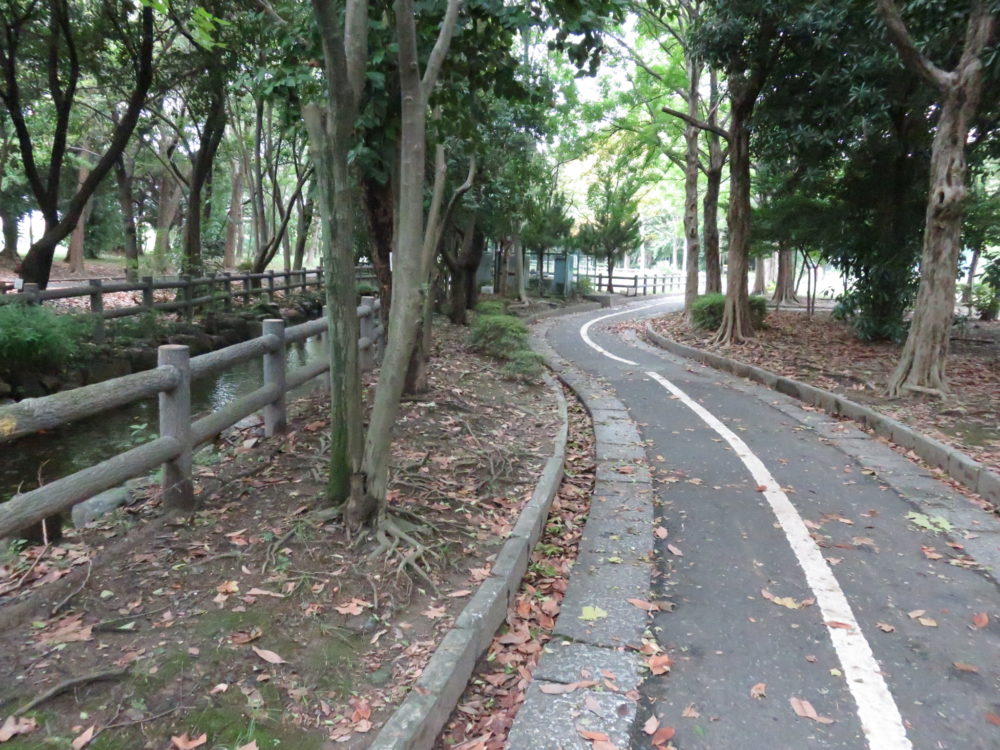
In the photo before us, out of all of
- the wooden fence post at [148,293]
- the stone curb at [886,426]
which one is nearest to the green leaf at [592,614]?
the stone curb at [886,426]

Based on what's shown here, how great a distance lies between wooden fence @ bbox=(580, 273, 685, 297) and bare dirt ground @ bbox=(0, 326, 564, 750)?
96.4 feet

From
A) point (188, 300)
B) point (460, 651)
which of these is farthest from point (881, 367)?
point (188, 300)

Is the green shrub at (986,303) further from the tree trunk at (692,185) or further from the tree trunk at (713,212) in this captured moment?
the tree trunk at (692,185)

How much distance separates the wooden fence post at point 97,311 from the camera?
11.4 m

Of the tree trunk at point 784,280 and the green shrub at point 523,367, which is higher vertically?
the tree trunk at point 784,280

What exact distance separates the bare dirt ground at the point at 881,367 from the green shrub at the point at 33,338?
35.5ft

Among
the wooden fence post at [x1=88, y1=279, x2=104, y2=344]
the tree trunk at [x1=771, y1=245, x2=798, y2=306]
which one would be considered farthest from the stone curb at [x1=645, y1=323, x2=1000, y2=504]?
the tree trunk at [x1=771, y1=245, x2=798, y2=306]

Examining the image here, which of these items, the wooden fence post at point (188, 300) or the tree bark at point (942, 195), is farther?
the wooden fence post at point (188, 300)

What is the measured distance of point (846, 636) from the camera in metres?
3.90

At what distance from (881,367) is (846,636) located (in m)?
9.25

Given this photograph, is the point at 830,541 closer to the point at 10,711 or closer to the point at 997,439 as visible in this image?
the point at 997,439

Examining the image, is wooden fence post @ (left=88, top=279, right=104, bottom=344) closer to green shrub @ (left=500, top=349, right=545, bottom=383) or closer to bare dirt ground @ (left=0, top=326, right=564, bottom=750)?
green shrub @ (left=500, top=349, right=545, bottom=383)

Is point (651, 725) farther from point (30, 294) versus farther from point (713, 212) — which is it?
point (713, 212)

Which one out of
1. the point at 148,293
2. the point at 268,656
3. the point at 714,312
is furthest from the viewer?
the point at 714,312
